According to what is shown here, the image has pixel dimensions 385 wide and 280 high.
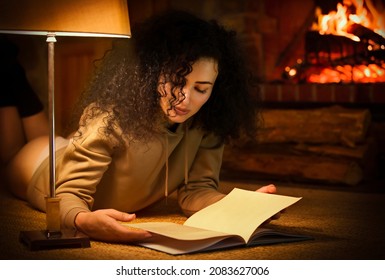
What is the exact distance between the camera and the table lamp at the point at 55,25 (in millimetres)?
1415

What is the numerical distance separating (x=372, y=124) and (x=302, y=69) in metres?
0.37

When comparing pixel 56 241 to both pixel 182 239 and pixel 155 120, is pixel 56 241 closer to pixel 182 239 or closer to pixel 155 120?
pixel 182 239

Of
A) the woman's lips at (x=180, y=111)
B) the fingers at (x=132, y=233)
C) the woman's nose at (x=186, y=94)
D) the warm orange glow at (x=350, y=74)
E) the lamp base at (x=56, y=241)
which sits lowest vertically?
the lamp base at (x=56, y=241)

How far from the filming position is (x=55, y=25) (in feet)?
4.69

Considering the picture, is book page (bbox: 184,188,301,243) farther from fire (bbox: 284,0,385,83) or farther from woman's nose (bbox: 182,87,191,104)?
fire (bbox: 284,0,385,83)

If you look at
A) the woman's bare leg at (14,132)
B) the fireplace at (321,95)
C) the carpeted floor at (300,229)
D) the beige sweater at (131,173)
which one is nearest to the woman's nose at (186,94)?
the beige sweater at (131,173)

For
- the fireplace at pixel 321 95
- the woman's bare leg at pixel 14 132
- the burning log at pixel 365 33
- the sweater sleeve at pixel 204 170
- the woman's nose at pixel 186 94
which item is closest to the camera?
the woman's nose at pixel 186 94

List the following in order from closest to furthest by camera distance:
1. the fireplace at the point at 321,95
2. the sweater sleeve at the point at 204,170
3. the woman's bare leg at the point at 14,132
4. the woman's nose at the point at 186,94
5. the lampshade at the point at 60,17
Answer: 1. the lampshade at the point at 60,17
2. the woman's nose at the point at 186,94
3. the sweater sleeve at the point at 204,170
4. the woman's bare leg at the point at 14,132
5. the fireplace at the point at 321,95

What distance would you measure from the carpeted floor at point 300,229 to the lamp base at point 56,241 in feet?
0.04

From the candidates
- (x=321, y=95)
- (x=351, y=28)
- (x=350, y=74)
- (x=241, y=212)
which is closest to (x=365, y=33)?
(x=351, y=28)

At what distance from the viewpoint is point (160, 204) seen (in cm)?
213

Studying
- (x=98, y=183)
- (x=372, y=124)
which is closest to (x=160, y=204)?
(x=98, y=183)

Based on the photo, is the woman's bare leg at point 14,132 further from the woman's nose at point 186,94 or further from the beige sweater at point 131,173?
the woman's nose at point 186,94

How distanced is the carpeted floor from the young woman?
71mm
